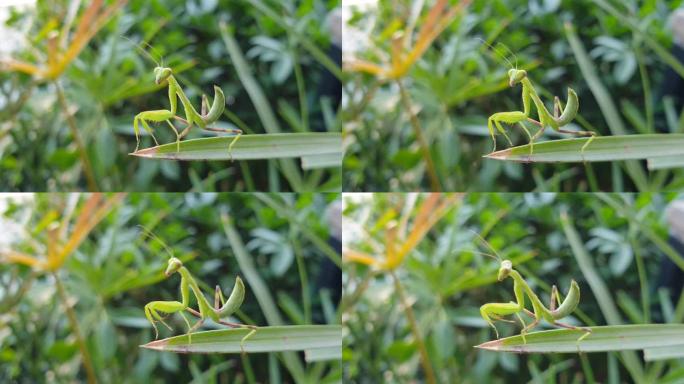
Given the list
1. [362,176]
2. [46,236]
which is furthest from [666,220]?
[46,236]

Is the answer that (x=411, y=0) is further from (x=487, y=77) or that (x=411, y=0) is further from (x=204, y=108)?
(x=204, y=108)

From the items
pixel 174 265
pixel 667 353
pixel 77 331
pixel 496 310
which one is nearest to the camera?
pixel 667 353

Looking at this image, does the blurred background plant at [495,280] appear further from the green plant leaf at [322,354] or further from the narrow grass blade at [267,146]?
the narrow grass blade at [267,146]

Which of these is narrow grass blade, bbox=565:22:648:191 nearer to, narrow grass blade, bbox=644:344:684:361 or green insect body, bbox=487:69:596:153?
green insect body, bbox=487:69:596:153

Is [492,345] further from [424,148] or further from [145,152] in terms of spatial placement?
[145,152]

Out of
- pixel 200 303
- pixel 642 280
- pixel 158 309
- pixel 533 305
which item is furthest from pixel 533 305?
pixel 158 309

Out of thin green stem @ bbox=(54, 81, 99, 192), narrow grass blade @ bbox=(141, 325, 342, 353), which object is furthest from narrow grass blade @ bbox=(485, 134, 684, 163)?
thin green stem @ bbox=(54, 81, 99, 192)
